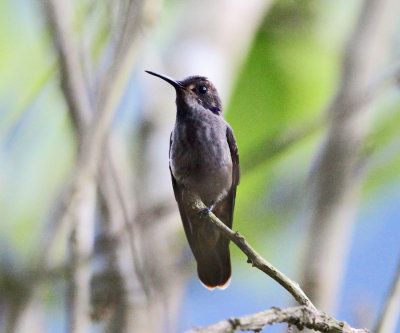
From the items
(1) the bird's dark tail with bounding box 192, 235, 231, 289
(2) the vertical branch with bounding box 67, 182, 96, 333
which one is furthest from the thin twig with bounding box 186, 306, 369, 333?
(2) the vertical branch with bounding box 67, 182, 96, 333

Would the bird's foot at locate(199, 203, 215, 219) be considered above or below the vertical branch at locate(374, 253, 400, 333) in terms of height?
above

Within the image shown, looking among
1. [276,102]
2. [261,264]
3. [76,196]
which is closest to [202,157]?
[76,196]

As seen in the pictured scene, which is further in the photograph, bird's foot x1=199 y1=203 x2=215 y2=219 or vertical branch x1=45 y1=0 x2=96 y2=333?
vertical branch x1=45 y1=0 x2=96 y2=333

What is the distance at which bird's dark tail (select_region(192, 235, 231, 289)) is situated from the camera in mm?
1949

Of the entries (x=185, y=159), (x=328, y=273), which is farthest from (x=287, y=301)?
(x=185, y=159)

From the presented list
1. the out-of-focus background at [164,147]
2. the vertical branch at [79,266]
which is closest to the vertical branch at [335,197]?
the out-of-focus background at [164,147]

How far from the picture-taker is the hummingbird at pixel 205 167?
184 centimetres

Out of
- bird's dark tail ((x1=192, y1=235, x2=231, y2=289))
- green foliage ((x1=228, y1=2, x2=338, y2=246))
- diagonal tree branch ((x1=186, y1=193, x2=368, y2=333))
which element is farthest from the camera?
green foliage ((x1=228, y1=2, x2=338, y2=246))

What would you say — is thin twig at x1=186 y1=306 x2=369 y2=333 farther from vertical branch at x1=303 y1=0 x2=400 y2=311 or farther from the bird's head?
vertical branch at x1=303 y1=0 x2=400 y2=311

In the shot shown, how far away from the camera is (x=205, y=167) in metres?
1.86

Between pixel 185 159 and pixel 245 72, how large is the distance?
1.48 meters

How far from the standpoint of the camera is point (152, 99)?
425 centimetres

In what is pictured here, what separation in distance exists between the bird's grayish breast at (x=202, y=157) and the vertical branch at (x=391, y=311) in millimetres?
660

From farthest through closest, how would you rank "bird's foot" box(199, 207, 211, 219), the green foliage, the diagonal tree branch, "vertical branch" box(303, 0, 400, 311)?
"vertical branch" box(303, 0, 400, 311) → the green foliage → "bird's foot" box(199, 207, 211, 219) → the diagonal tree branch
